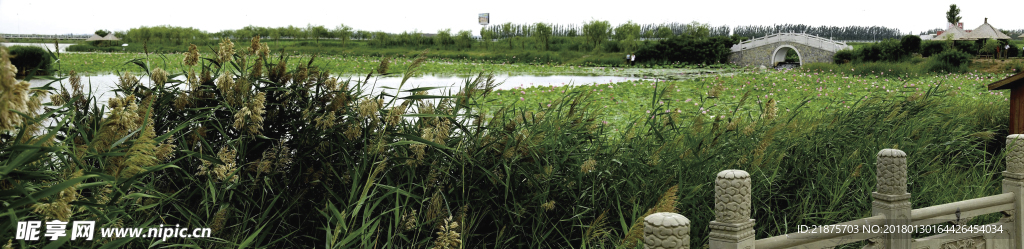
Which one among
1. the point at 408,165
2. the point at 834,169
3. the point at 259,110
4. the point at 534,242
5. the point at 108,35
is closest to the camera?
the point at 259,110

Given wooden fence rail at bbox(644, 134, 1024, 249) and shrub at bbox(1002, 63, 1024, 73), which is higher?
shrub at bbox(1002, 63, 1024, 73)

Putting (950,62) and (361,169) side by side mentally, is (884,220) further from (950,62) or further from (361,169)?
(950,62)

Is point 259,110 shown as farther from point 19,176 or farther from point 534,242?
point 534,242

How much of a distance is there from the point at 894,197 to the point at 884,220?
0.33 feet

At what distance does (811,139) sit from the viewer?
12.0ft

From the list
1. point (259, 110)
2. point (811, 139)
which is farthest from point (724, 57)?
point (259, 110)

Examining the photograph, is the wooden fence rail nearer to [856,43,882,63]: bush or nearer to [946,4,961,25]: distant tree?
[856,43,882,63]: bush

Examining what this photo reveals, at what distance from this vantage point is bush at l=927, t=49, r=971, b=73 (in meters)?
18.5

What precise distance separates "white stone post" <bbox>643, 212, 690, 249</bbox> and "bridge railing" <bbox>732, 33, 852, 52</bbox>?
27456 millimetres

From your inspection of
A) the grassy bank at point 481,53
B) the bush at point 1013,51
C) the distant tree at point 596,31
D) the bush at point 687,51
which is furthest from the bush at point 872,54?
the distant tree at point 596,31

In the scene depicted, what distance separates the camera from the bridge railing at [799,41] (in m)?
26.9

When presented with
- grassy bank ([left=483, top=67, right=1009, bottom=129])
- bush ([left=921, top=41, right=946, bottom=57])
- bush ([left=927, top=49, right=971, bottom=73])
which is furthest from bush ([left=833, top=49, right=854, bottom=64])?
grassy bank ([left=483, top=67, right=1009, bottom=129])

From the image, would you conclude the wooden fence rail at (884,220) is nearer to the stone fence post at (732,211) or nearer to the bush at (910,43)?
the stone fence post at (732,211)

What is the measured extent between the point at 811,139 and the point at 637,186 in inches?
53.0
